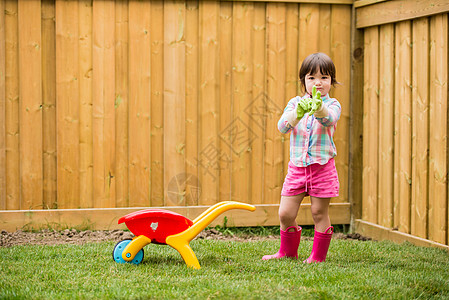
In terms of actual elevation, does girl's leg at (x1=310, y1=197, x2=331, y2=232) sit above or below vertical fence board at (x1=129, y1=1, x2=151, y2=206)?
below

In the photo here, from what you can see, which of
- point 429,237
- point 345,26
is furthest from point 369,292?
point 345,26

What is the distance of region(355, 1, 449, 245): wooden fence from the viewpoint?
425 centimetres

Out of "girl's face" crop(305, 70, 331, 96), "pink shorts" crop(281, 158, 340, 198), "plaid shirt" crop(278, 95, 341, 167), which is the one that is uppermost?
"girl's face" crop(305, 70, 331, 96)

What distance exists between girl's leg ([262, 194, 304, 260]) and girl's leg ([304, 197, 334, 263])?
0.12 meters

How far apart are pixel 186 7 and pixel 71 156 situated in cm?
161

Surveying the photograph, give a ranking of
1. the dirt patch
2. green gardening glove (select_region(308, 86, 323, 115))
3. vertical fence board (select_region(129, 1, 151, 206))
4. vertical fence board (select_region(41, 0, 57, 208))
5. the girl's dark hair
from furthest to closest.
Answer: vertical fence board (select_region(129, 1, 151, 206))
vertical fence board (select_region(41, 0, 57, 208))
the dirt patch
the girl's dark hair
green gardening glove (select_region(308, 86, 323, 115))

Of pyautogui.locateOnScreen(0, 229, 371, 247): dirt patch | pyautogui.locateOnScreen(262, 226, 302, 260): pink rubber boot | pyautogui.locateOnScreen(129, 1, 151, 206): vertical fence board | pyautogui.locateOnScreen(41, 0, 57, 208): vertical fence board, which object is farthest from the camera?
pyautogui.locateOnScreen(129, 1, 151, 206): vertical fence board

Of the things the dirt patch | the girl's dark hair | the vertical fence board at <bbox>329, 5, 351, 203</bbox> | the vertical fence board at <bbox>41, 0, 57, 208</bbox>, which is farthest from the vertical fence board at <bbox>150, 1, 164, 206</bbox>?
the girl's dark hair

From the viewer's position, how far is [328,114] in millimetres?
3588

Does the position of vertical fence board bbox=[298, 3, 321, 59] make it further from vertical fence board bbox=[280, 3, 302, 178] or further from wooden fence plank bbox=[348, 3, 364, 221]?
wooden fence plank bbox=[348, 3, 364, 221]

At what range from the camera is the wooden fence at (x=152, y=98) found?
15.8ft

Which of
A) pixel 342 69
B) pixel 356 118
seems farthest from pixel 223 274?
pixel 342 69

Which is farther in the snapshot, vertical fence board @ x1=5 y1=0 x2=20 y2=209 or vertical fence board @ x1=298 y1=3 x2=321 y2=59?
vertical fence board @ x1=298 y1=3 x2=321 y2=59

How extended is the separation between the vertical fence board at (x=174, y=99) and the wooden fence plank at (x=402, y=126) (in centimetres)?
179
